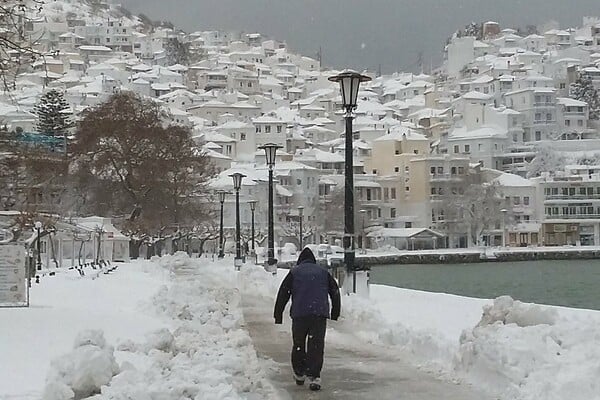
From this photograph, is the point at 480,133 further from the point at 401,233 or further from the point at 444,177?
the point at 401,233

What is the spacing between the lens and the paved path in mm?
10977

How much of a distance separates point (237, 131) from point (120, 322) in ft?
478

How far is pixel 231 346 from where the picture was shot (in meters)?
14.1

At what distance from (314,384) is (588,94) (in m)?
175

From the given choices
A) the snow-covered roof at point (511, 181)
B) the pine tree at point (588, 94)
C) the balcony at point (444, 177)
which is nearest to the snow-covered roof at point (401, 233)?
the balcony at point (444, 177)

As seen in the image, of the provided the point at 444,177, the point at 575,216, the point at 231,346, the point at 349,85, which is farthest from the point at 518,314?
the point at 575,216

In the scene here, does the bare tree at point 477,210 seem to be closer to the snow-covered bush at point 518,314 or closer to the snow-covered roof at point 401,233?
the snow-covered roof at point 401,233

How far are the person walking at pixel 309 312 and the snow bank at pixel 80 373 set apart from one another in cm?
257

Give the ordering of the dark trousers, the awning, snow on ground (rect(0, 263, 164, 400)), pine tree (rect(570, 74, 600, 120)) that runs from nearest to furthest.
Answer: snow on ground (rect(0, 263, 164, 400)) < the dark trousers < the awning < pine tree (rect(570, 74, 600, 120))

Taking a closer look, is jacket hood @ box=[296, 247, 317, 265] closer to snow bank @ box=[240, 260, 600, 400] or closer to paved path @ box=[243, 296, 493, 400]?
paved path @ box=[243, 296, 493, 400]

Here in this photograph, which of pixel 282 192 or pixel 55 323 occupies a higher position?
pixel 282 192

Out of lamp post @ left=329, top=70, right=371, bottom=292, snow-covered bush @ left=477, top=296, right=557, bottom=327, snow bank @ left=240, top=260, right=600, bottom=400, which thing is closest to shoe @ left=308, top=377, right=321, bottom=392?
snow bank @ left=240, top=260, right=600, bottom=400

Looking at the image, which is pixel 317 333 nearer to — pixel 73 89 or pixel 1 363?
pixel 1 363

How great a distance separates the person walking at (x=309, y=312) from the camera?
11.6 metres
